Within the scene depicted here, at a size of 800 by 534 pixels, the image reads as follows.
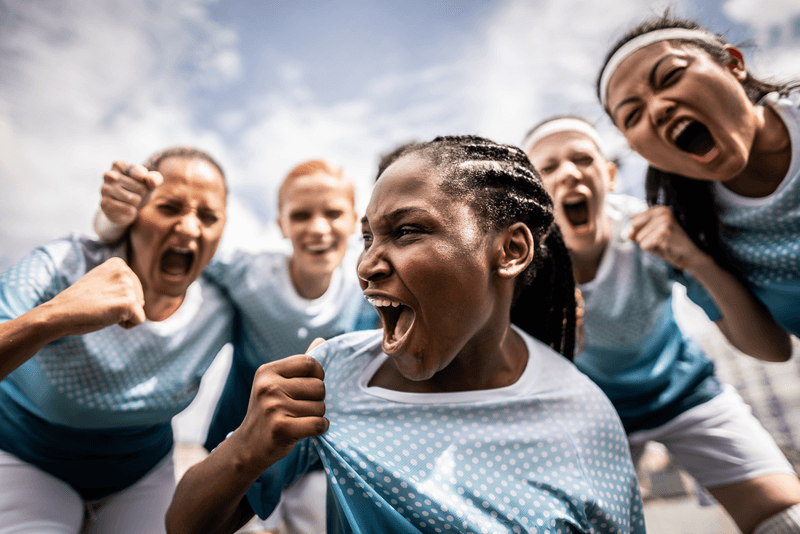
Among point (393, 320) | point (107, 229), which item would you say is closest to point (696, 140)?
point (393, 320)

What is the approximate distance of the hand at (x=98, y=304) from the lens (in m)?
1.24

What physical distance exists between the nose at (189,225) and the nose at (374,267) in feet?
3.00

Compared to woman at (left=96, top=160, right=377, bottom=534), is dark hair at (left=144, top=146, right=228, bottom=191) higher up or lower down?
higher up

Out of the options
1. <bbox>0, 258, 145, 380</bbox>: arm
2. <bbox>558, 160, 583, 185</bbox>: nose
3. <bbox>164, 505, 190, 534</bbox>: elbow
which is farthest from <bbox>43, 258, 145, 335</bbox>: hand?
<bbox>558, 160, 583, 185</bbox>: nose

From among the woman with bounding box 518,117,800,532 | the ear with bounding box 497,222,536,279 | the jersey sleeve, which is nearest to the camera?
the ear with bounding box 497,222,536,279

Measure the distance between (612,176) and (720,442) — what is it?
1226 mm

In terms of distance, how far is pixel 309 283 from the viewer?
7.21ft

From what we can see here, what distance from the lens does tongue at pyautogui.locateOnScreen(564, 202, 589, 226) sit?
207 centimetres

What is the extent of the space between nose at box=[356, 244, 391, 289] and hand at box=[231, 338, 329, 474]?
0.22 m

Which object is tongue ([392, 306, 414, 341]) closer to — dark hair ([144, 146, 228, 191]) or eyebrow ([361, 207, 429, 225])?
eyebrow ([361, 207, 429, 225])

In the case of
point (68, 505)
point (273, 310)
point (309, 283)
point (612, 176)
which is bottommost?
point (68, 505)

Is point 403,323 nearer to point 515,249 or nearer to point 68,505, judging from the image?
point 515,249

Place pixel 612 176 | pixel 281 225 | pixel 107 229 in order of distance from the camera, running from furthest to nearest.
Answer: pixel 281 225
pixel 612 176
pixel 107 229

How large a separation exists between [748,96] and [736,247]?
1.76 feet
